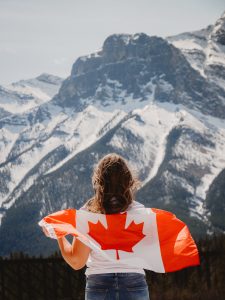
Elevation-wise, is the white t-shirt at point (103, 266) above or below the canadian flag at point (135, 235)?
below

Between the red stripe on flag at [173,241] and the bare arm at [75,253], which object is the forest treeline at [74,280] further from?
the bare arm at [75,253]

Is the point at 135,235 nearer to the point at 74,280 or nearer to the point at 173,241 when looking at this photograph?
the point at 173,241

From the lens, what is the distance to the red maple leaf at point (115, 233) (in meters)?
5.43

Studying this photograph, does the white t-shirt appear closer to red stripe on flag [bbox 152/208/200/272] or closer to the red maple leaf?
the red maple leaf

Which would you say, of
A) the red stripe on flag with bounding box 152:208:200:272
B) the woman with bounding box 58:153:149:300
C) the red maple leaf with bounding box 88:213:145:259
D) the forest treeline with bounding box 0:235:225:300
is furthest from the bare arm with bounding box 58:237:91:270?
the forest treeline with bounding box 0:235:225:300

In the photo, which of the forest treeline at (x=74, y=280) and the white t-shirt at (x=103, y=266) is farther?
the forest treeline at (x=74, y=280)

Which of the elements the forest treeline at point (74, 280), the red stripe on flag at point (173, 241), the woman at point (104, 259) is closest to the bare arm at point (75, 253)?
the woman at point (104, 259)

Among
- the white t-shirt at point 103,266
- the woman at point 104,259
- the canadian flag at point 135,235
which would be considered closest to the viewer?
the woman at point 104,259

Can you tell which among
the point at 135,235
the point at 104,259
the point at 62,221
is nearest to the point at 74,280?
the point at 62,221

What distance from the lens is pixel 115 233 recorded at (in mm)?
5445

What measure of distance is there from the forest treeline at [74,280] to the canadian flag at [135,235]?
25.2 ft

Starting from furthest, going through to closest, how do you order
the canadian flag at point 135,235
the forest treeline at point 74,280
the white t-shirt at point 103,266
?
the forest treeline at point 74,280 → the canadian flag at point 135,235 → the white t-shirt at point 103,266

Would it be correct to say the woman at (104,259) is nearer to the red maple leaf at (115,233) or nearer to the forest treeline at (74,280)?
the red maple leaf at (115,233)

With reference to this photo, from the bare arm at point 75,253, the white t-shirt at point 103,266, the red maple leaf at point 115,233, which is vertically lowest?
the white t-shirt at point 103,266
